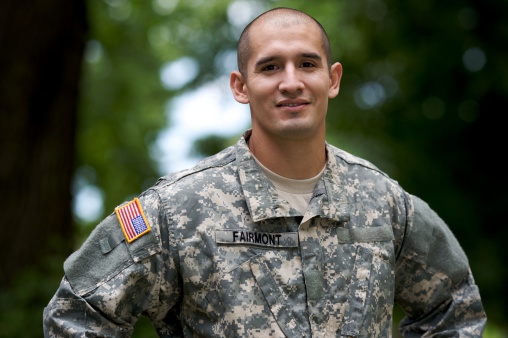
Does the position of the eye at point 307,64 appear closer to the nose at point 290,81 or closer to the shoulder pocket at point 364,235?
the nose at point 290,81

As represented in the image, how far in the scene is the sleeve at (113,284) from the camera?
354 cm

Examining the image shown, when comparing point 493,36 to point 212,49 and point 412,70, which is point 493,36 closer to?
point 412,70

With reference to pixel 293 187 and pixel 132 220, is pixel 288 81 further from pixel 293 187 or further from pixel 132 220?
pixel 132 220

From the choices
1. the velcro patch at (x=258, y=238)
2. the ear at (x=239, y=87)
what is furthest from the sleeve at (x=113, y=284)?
the ear at (x=239, y=87)

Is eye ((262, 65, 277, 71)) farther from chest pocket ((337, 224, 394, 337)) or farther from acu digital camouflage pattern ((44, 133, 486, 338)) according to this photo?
chest pocket ((337, 224, 394, 337))

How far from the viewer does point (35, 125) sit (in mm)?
8711

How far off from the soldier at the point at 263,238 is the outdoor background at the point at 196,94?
139 inches

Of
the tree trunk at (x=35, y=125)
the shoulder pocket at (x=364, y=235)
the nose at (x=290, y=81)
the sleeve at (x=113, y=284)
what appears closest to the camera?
the sleeve at (x=113, y=284)

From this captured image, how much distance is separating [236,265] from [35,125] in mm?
5517

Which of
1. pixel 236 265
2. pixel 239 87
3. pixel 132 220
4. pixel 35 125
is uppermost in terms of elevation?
pixel 35 125

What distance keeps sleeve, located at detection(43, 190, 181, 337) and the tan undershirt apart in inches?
19.0

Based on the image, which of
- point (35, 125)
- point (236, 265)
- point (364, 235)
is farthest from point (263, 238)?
point (35, 125)

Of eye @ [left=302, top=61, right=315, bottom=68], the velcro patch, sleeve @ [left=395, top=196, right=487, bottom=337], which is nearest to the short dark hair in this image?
eye @ [left=302, top=61, right=315, bottom=68]

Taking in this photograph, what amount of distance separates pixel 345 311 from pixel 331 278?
0.45 ft
